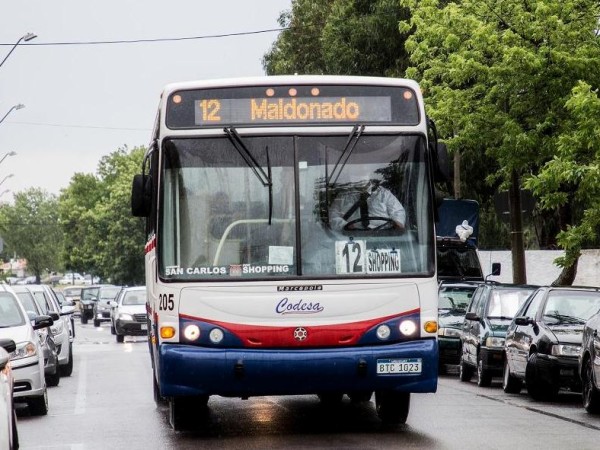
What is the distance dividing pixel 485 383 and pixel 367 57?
23.1m

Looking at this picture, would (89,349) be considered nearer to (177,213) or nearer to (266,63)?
(266,63)

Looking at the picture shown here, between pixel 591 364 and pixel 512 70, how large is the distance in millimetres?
14175

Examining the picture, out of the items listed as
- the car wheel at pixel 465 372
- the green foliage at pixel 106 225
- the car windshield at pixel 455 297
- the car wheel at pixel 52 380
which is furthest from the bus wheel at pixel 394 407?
the green foliage at pixel 106 225

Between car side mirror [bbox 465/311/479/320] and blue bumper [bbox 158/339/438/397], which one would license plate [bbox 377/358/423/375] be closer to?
blue bumper [bbox 158/339/438/397]

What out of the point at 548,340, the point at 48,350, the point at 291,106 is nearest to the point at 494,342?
the point at 548,340

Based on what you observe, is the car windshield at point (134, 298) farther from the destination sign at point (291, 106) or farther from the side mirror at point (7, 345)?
the side mirror at point (7, 345)

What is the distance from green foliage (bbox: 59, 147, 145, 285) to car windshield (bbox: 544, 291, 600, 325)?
81.8m

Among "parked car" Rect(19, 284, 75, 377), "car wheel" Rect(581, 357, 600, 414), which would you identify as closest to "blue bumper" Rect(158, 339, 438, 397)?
"car wheel" Rect(581, 357, 600, 414)

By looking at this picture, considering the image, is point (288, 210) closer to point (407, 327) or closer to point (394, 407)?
point (407, 327)

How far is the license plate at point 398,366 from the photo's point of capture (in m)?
12.9

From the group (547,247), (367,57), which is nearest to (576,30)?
(367,57)

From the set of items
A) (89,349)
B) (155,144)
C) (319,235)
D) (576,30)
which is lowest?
(89,349)

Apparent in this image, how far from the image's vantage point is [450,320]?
2647 centimetres

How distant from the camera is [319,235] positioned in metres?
13.0
